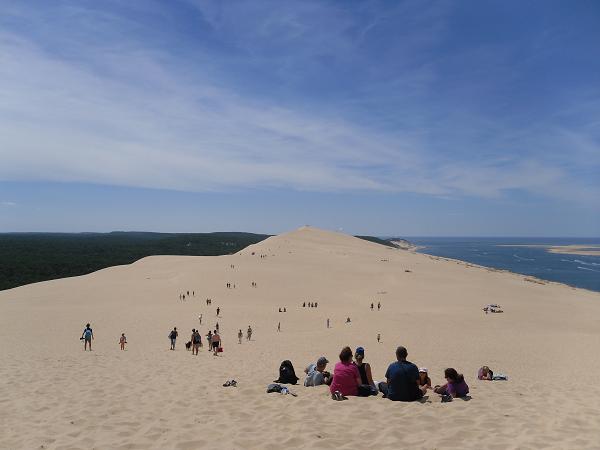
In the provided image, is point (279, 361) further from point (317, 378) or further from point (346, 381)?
point (346, 381)

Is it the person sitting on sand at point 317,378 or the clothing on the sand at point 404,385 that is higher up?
the clothing on the sand at point 404,385

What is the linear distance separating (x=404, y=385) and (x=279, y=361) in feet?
30.7

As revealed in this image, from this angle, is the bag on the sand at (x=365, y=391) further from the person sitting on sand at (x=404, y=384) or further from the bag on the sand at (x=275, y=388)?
the bag on the sand at (x=275, y=388)

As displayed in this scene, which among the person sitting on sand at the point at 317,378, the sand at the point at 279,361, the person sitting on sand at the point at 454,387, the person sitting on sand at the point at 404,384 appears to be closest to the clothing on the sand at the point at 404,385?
the person sitting on sand at the point at 404,384

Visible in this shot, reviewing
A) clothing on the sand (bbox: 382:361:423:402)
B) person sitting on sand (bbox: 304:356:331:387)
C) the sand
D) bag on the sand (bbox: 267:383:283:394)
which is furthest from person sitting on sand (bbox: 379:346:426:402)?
bag on the sand (bbox: 267:383:283:394)

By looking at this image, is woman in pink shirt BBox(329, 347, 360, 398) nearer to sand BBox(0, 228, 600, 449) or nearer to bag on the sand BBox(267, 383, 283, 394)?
sand BBox(0, 228, 600, 449)

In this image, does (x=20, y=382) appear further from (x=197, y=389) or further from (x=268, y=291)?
(x=268, y=291)

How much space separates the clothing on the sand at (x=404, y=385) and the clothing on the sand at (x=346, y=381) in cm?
74

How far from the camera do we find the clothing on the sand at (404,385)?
28.1 feet

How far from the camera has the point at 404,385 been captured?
8586mm

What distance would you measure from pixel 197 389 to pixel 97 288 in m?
44.5

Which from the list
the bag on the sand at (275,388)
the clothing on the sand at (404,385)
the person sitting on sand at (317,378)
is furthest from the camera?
the person sitting on sand at (317,378)

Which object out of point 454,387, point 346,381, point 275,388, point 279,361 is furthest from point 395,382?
point 279,361

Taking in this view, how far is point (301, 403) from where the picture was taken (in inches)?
339
